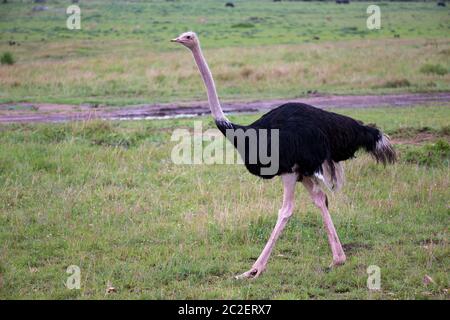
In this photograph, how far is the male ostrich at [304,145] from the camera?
610 centimetres

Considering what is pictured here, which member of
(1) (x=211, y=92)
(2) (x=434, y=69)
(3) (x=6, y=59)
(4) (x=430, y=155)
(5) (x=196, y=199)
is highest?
(1) (x=211, y=92)

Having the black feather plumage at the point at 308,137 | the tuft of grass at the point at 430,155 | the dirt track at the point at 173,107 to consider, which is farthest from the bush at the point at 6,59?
the black feather plumage at the point at 308,137

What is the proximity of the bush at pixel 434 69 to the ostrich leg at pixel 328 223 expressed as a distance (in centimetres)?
1527

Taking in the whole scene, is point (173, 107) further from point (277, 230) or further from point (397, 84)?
point (277, 230)

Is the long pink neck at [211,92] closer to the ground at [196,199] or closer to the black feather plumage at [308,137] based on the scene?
the black feather plumage at [308,137]

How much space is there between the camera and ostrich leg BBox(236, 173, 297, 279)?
19.8 ft

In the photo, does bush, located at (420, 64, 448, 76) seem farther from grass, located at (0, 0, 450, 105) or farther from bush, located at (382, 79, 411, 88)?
bush, located at (382, 79, 411, 88)

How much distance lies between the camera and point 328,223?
20.8ft

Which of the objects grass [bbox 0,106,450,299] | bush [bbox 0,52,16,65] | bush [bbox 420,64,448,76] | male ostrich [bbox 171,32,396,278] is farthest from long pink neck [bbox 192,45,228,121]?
bush [bbox 0,52,16,65]

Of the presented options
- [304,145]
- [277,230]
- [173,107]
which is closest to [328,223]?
[277,230]

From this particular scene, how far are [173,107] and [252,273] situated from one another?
36.7 ft

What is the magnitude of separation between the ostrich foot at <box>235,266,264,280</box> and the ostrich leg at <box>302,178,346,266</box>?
697mm

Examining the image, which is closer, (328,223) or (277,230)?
(277,230)
